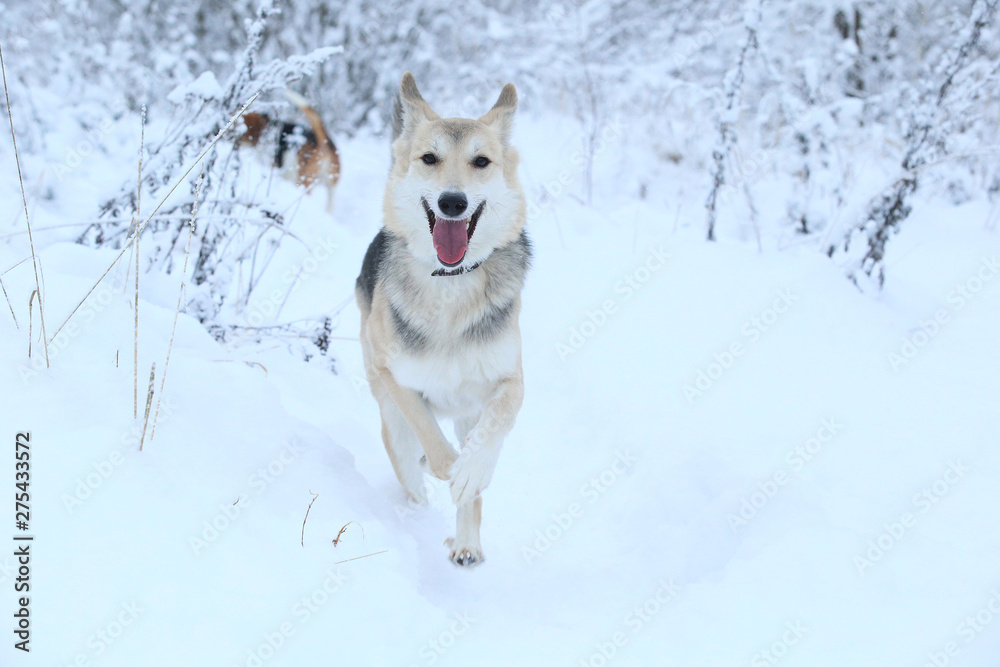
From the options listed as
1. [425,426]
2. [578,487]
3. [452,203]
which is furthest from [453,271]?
[578,487]

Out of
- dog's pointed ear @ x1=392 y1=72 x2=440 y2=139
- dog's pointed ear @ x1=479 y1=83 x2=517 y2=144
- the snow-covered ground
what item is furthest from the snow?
dog's pointed ear @ x1=479 y1=83 x2=517 y2=144

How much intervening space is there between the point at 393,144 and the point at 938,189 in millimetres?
5458

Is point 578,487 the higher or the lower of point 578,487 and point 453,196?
the lower

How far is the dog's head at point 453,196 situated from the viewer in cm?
250

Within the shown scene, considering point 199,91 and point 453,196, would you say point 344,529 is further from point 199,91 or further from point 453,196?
point 199,91

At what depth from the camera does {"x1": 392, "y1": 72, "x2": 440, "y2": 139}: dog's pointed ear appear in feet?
9.67

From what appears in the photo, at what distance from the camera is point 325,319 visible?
3.51 metres

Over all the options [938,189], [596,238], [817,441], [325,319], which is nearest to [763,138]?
[938,189]

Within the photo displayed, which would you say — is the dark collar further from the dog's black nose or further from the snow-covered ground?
the snow-covered ground

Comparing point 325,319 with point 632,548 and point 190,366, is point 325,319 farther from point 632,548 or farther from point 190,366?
point 632,548

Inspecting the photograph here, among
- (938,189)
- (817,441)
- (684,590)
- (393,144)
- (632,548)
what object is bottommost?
(632,548)

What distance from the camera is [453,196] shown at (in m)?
2.45

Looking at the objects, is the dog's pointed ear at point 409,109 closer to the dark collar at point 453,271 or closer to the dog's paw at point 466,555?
the dark collar at point 453,271

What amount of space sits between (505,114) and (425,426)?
1454mm
